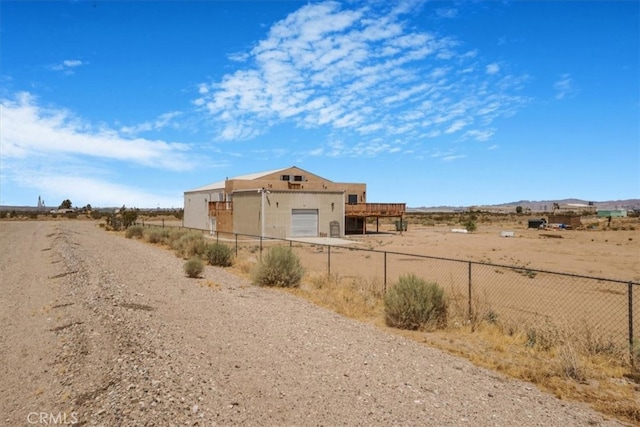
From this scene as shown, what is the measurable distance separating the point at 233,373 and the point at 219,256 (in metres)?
15.1

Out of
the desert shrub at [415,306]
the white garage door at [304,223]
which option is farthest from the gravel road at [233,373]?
the white garage door at [304,223]

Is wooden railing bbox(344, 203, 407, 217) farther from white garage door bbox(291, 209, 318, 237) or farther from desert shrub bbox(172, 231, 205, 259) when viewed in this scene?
desert shrub bbox(172, 231, 205, 259)

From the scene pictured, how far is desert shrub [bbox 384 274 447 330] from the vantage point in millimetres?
10359

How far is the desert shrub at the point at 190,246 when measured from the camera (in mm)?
24312

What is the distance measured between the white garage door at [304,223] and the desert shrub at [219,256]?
17.6 meters

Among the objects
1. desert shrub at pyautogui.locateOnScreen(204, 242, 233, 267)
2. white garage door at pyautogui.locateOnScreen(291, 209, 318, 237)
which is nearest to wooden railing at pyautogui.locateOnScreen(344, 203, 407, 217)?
white garage door at pyautogui.locateOnScreen(291, 209, 318, 237)

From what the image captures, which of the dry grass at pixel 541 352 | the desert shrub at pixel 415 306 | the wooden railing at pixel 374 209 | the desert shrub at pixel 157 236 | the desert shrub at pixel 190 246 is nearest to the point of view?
the dry grass at pixel 541 352

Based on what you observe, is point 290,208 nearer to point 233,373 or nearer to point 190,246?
point 190,246

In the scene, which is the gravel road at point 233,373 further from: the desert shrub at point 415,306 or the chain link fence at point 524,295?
the chain link fence at point 524,295

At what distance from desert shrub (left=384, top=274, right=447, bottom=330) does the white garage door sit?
2910 cm

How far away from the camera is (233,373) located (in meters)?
6.93

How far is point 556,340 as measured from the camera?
28.8ft

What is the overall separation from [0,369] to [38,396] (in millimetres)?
1806

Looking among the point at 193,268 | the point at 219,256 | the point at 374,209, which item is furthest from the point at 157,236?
the point at 374,209
